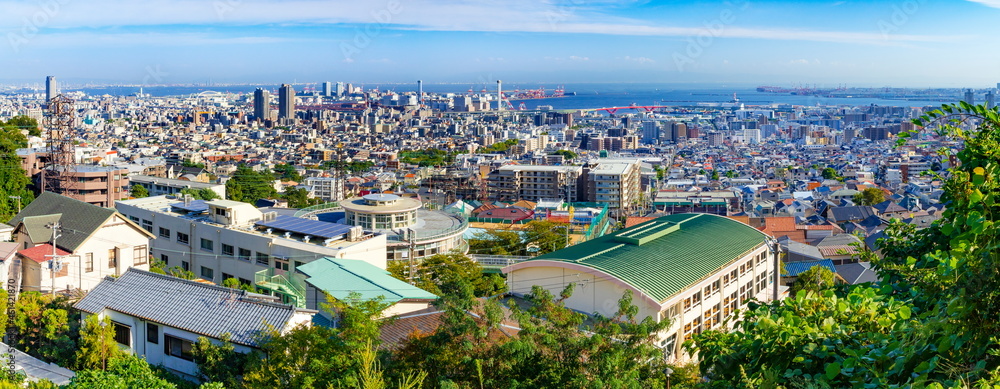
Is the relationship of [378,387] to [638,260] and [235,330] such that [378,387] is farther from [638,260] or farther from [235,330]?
[638,260]

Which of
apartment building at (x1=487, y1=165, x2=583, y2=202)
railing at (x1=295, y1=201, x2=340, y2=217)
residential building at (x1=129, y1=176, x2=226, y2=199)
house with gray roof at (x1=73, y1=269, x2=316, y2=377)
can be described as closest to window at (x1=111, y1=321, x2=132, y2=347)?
house with gray roof at (x1=73, y1=269, x2=316, y2=377)

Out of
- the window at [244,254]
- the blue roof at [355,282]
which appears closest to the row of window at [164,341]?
the blue roof at [355,282]

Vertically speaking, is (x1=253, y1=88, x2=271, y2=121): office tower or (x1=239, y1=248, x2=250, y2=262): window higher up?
(x1=253, y1=88, x2=271, y2=121): office tower

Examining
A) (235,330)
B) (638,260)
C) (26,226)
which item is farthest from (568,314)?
(26,226)

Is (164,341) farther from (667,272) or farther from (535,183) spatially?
(535,183)

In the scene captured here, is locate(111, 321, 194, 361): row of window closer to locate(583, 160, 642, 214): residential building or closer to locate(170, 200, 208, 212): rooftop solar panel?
locate(170, 200, 208, 212): rooftop solar panel

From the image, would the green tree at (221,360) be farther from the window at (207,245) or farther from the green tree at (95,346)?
the window at (207,245)

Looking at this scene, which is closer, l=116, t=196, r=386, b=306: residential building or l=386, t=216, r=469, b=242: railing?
l=116, t=196, r=386, b=306: residential building
